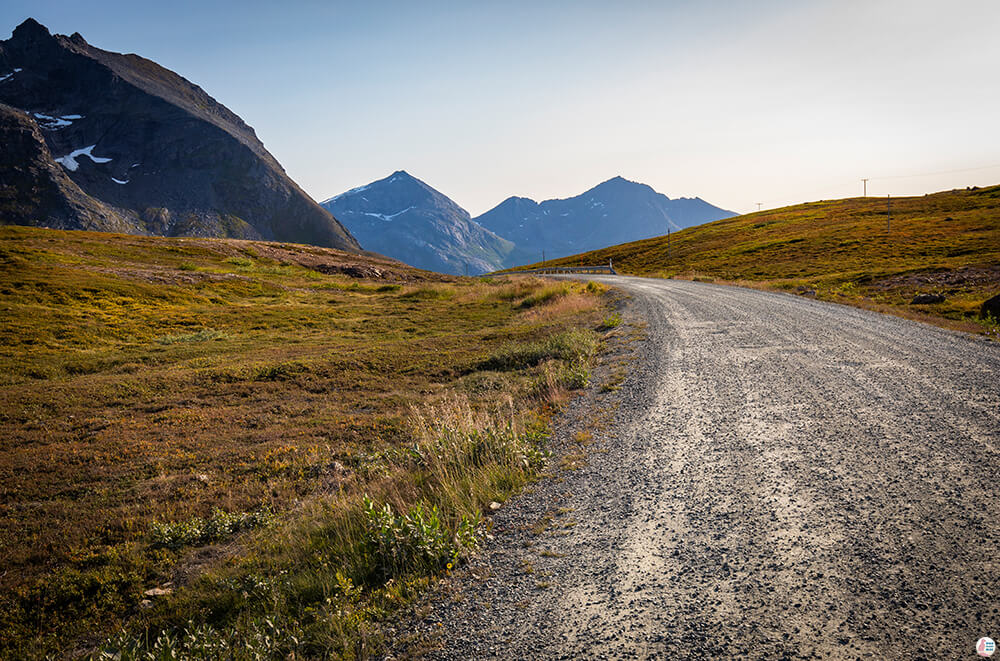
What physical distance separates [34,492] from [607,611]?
1090 cm

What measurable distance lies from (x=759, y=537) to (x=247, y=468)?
368 inches

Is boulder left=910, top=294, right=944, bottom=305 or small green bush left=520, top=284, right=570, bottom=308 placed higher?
small green bush left=520, top=284, right=570, bottom=308

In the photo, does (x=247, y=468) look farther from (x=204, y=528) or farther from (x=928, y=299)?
(x=928, y=299)

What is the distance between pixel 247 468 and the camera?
974cm

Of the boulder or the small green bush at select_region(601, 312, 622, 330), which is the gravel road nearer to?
the small green bush at select_region(601, 312, 622, 330)

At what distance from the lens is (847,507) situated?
5301 mm

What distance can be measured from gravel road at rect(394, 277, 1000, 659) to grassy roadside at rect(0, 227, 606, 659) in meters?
1.02

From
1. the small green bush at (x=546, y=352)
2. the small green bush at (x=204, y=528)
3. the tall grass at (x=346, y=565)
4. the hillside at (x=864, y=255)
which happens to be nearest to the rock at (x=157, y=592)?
the tall grass at (x=346, y=565)

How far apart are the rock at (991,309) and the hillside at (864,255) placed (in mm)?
648

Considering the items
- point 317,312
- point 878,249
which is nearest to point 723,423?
point 317,312

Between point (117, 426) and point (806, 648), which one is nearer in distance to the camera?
point (806, 648)

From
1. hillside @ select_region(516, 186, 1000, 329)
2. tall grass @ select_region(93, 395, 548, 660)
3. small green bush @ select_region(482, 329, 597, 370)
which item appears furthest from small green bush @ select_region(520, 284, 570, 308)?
tall grass @ select_region(93, 395, 548, 660)

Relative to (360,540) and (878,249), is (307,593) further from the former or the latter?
(878,249)

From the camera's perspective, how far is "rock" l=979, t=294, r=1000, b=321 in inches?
696
